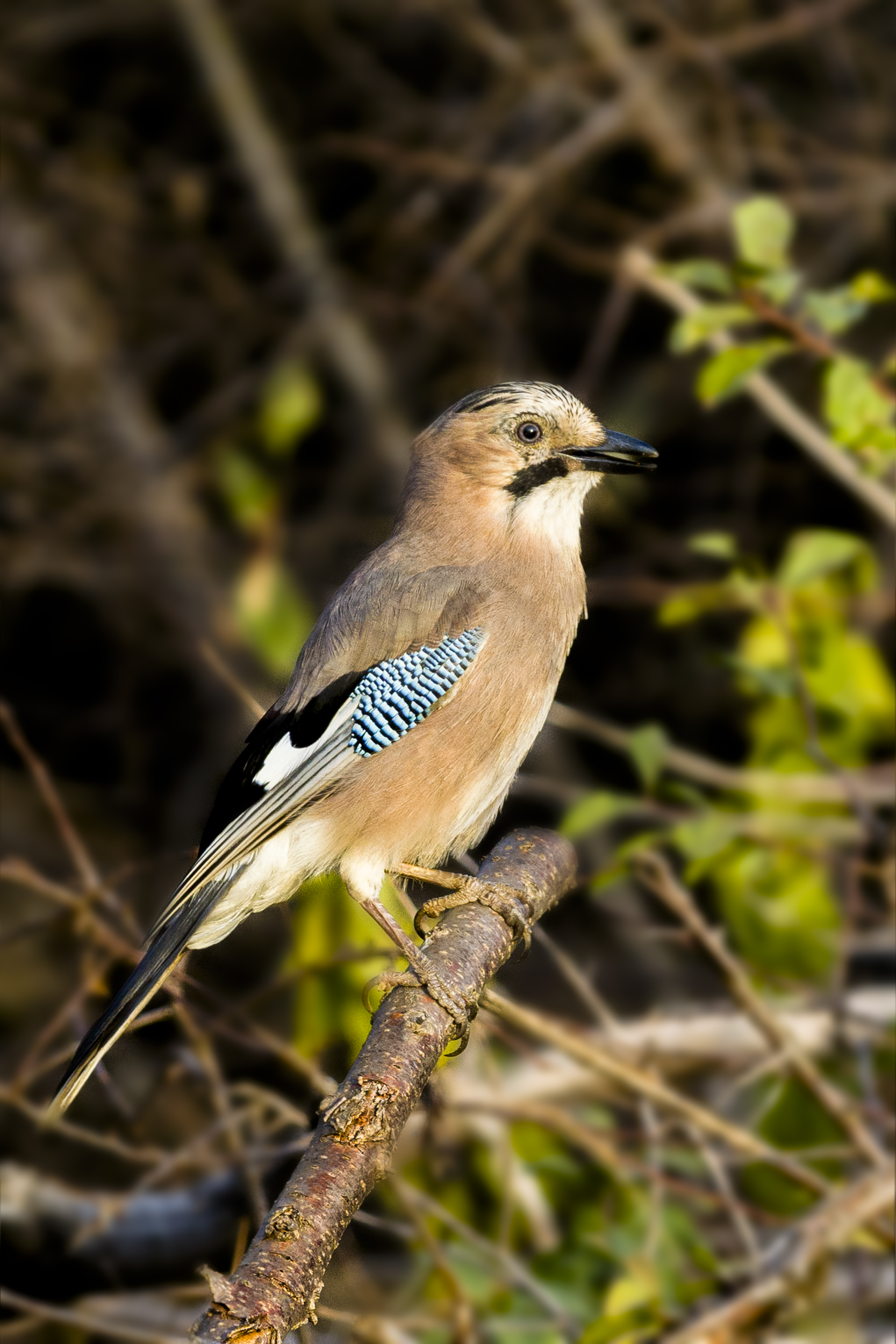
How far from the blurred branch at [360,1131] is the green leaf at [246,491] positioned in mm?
2733

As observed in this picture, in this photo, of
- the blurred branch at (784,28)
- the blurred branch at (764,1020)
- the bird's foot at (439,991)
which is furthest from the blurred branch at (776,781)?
the blurred branch at (784,28)

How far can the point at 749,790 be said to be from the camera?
3.77 meters

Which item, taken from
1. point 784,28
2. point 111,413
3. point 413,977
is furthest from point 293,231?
point 413,977

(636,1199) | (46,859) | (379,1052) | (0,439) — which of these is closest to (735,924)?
(636,1199)

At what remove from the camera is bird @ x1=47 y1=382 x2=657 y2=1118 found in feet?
7.89

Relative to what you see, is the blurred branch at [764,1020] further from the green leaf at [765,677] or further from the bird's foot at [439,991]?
the bird's foot at [439,991]

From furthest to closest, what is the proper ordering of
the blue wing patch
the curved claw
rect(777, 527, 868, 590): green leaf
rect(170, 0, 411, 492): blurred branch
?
rect(170, 0, 411, 492): blurred branch
rect(777, 527, 868, 590): green leaf
the blue wing patch
the curved claw

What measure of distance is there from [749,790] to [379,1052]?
6.54ft

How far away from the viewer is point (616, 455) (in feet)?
8.22

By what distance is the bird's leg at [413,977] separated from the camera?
2100 millimetres

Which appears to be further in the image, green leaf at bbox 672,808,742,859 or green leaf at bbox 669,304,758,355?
green leaf at bbox 672,808,742,859

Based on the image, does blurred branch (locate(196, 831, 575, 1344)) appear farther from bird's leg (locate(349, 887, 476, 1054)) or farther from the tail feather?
the tail feather

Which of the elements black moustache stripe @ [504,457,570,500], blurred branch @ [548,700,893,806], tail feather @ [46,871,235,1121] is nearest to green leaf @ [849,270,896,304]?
black moustache stripe @ [504,457,570,500]

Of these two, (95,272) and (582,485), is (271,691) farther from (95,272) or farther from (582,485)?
(95,272)
